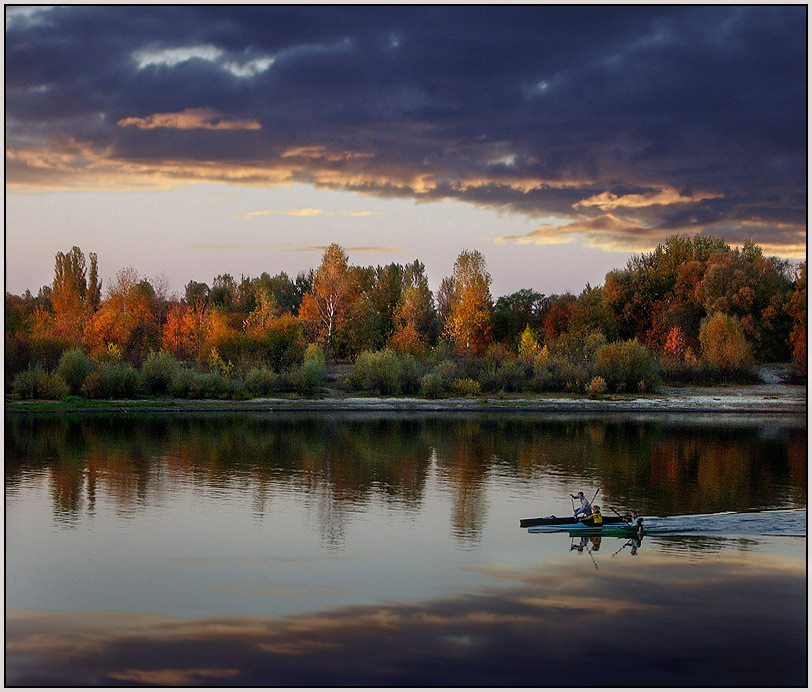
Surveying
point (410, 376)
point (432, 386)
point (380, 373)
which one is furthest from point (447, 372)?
point (380, 373)

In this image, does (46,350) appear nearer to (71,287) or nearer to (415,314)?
(71,287)

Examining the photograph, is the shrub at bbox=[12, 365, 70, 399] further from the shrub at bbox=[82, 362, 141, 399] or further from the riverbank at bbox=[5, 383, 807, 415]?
the shrub at bbox=[82, 362, 141, 399]

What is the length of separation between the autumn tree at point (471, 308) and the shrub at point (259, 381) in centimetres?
1986

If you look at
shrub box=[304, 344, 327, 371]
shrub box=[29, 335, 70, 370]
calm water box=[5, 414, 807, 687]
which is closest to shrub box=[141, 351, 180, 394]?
shrub box=[29, 335, 70, 370]

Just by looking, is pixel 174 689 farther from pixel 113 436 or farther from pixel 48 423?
pixel 48 423

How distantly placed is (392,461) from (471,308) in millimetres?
43455

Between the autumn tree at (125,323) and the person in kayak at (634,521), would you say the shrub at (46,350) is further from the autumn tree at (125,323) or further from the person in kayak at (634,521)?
Result: the person in kayak at (634,521)

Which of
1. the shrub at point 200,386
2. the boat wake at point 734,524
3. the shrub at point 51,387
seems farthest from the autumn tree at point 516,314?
the boat wake at point 734,524

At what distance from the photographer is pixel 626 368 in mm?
63438

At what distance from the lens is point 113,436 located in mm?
41344

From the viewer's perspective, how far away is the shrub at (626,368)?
63625 millimetres

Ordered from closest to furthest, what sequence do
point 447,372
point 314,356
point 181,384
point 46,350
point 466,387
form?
point 181,384 < point 46,350 < point 466,387 < point 447,372 < point 314,356

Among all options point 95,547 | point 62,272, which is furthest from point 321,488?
point 62,272

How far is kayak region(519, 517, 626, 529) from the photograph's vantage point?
2153 centimetres
